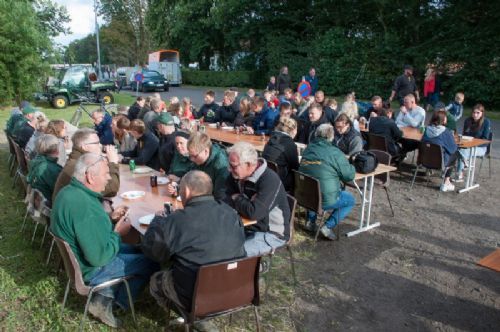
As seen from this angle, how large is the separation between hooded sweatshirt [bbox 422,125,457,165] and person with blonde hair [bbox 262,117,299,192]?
9.35 ft

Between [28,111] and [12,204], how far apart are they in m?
2.19

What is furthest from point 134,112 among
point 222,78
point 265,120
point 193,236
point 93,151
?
point 222,78

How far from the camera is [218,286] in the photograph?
2.66m

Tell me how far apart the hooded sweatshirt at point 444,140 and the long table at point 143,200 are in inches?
172

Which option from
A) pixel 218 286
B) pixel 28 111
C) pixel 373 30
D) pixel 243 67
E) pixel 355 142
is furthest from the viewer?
pixel 243 67

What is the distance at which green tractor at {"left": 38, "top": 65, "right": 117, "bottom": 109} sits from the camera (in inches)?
695

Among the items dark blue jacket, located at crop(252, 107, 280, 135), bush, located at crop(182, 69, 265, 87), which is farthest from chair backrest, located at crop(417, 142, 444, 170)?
bush, located at crop(182, 69, 265, 87)

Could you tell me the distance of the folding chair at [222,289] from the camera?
2580 mm

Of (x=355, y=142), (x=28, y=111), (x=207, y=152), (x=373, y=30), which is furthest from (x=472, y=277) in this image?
(x=373, y=30)

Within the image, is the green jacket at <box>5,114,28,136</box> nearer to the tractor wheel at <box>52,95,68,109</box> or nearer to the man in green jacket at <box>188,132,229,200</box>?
the man in green jacket at <box>188,132,229,200</box>

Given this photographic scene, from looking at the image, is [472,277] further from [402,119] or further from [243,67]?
[243,67]

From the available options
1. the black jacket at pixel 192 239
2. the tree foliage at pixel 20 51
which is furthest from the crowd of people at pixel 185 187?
the tree foliage at pixel 20 51

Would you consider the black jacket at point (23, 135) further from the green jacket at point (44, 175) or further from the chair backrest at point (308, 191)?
the chair backrest at point (308, 191)

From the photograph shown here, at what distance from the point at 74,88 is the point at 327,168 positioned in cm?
1638
